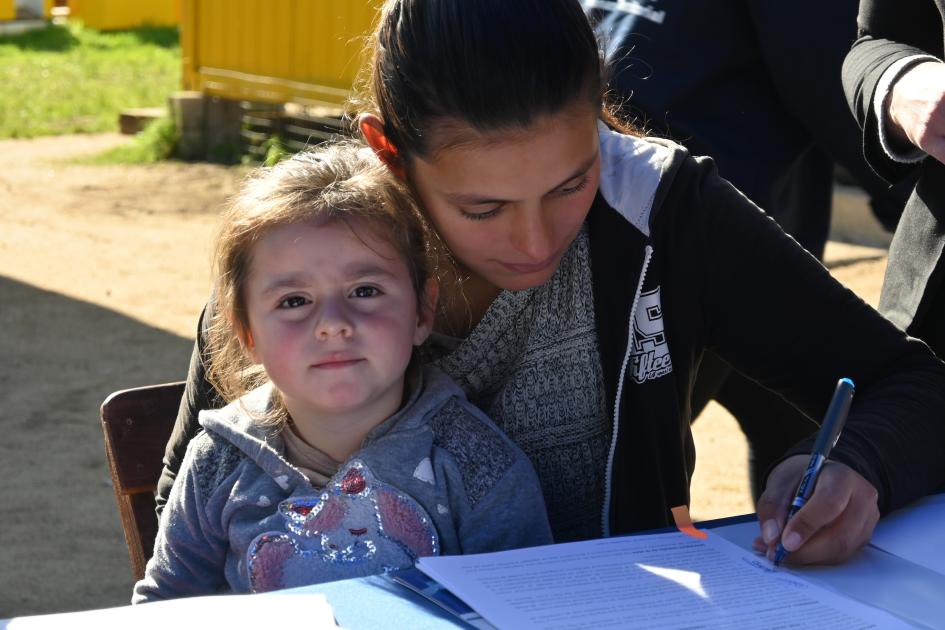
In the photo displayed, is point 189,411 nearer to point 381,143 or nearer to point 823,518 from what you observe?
point 381,143

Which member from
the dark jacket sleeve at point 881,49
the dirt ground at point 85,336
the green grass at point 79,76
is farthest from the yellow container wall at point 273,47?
the dark jacket sleeve at point 881,49

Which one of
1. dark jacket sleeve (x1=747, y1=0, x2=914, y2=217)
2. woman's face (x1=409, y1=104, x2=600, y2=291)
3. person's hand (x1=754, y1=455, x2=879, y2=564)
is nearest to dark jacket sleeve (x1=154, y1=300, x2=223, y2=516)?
woman's face (x1=409, y1=104, x2=600, y2=291)

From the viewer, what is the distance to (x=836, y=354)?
1710 mm

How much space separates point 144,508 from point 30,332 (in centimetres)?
395

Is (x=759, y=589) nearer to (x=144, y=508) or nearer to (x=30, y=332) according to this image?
(x=144, y=508)

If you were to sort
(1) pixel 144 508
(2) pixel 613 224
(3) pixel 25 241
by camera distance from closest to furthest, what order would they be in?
(2) pixel 613 224, (1) pixel 144 508, (3) pixel 25 241

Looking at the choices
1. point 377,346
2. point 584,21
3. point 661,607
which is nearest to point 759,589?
point 661,607

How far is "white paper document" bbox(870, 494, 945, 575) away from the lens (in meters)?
1.50

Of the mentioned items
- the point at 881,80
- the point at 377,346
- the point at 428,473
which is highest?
the point at 881,80

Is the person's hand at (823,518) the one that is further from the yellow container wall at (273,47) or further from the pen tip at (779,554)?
the yellow container wall at (273,47)

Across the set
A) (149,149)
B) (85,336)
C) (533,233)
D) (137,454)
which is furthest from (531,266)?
(149,149)

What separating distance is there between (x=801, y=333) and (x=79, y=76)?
40.1ft

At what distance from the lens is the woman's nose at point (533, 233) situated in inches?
66.2

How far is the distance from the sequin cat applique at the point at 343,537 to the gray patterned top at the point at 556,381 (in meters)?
0.26
